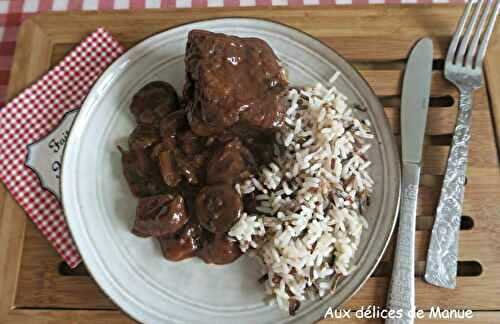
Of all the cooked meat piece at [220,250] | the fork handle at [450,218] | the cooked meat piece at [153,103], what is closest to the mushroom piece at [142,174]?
the cooked meat piece at [153,103]

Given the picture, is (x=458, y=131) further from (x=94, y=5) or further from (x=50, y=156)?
(x=94, y=5)

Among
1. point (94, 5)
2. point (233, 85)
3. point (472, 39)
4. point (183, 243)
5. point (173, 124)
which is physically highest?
point (472, 39)

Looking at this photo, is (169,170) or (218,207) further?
(169,170)

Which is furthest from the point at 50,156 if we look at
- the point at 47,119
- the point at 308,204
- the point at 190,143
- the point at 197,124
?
the point at 308,204

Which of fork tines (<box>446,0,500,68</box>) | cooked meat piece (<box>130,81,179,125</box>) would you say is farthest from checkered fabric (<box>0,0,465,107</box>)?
cooked meat piece (<box>130,81,179,125</box>)

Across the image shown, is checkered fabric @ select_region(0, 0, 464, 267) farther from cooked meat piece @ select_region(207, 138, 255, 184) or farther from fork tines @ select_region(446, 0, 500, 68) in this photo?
cooked meat piece @ select_region(207, 138, 255, 184)

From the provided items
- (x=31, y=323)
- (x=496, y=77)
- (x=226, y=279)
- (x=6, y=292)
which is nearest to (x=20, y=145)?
(x=6, y=292)
